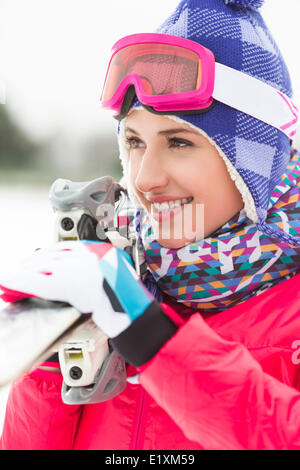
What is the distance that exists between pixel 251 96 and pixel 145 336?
0.67 m

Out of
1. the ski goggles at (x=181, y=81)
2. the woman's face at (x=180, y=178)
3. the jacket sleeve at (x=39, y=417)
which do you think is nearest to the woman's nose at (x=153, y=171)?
the woman's face at (x=180, y=178)

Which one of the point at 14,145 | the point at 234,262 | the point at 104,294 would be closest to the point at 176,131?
the point at 234,262

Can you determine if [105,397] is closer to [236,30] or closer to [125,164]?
[125,164]

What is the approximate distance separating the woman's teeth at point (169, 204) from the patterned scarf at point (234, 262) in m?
0.11

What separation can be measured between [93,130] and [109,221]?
7.35m

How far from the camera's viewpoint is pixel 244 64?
3.44ft

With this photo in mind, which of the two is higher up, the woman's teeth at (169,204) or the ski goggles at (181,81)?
the ski goggles at (181,81)

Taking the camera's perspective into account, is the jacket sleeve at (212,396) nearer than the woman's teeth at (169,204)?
Yes

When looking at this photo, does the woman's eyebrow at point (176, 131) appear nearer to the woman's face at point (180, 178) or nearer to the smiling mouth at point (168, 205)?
the woman's face at point (180, 178)

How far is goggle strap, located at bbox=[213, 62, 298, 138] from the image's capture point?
3.39 feet

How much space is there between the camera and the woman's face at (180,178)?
1.04 meters

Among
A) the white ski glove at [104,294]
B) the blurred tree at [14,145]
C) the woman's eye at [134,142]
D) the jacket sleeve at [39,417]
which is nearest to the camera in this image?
the white ski glove at [104,294]

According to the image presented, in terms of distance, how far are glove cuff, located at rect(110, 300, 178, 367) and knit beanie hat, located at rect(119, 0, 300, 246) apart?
1.54 ft

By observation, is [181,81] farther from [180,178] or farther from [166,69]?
[180,178]
